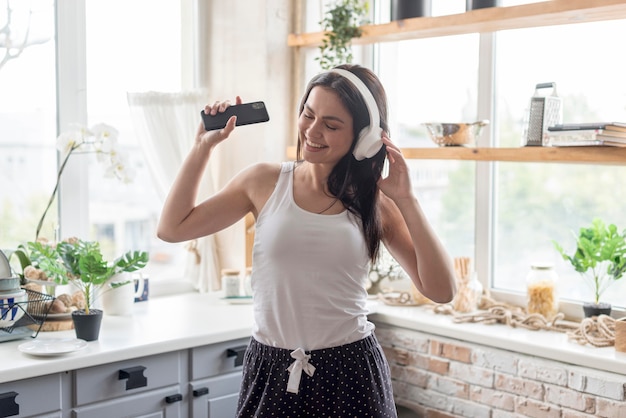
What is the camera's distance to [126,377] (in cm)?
219

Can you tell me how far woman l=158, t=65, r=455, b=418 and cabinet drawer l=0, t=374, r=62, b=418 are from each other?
1.91 feet

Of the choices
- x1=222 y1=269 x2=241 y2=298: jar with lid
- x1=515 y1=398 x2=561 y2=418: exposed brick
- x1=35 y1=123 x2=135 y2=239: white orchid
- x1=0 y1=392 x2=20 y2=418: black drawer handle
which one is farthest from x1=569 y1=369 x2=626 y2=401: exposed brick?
x1=35 y1=123 x2=135 y2=239: white orchid

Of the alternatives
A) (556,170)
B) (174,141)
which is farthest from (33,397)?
(556,170)

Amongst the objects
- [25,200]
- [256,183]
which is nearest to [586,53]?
[256,183]

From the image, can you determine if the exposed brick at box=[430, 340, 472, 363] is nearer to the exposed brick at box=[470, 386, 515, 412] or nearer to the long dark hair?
the exposed brick at box=[470, 386, 515, 412]

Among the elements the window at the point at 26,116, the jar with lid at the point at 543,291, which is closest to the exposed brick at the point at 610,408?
the jar with lid at the point at 543,291

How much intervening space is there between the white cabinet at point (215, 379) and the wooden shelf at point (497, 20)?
1267 mm

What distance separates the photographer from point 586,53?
260cm

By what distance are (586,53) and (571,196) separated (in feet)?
1.59

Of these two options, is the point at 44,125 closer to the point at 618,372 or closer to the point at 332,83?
the point at 332,83

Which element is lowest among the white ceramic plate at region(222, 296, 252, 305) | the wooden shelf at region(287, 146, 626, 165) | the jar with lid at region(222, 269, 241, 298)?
the white ceramic plate at region(222, 296, 252, 305)

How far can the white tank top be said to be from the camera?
1726mm

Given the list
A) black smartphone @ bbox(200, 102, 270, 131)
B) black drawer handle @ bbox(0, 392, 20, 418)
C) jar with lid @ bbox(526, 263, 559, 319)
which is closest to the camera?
black smartphone @ bbox(200, 102, 270, 131)

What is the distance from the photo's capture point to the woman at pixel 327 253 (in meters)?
1.73
